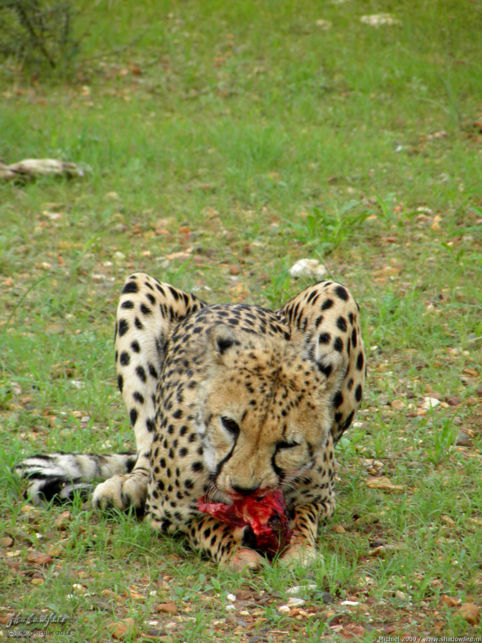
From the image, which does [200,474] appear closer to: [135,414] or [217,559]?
[217,559]

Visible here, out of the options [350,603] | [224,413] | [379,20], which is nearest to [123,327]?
[224,413]

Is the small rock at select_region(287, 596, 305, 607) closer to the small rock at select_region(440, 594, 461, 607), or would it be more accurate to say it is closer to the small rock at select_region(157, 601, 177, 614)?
the small rock at select_region(157, 601, 177, 614)

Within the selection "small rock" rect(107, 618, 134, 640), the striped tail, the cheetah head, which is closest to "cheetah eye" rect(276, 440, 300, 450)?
the cheetah head

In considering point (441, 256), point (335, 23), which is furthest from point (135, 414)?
point (335, 23)

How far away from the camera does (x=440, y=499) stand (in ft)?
14.0

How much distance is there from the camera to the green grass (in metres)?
3.52

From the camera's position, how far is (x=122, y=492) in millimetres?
4188

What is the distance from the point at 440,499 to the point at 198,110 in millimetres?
7655

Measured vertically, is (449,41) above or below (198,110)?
above

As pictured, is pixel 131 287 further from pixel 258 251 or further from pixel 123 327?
pixel 258 251

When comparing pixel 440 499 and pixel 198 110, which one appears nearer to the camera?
pixel 440 499

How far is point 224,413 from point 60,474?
118cm

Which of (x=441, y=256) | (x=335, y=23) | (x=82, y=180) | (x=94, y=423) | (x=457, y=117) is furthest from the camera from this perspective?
(x=335, y=23)

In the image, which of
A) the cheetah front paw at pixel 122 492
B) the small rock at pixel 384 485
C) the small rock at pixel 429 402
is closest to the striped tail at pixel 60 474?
the cheetah front paw at pixel 122 492
